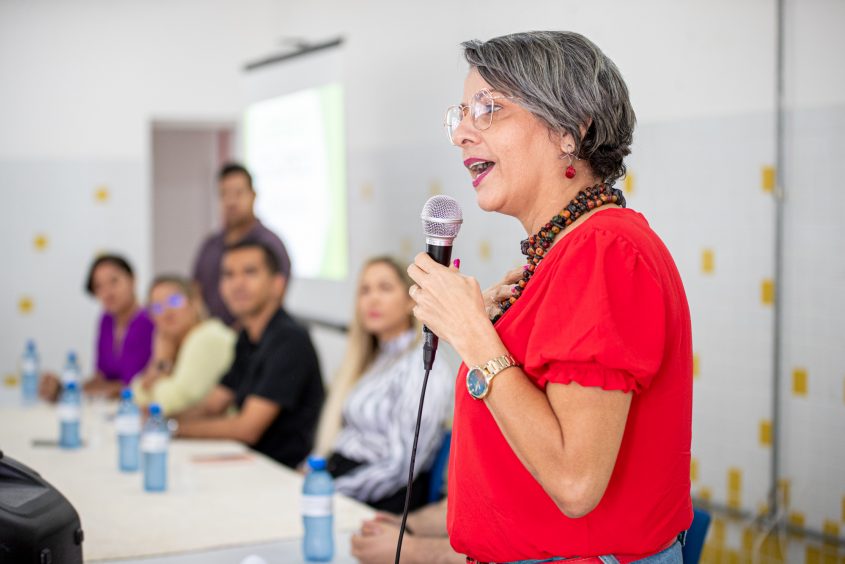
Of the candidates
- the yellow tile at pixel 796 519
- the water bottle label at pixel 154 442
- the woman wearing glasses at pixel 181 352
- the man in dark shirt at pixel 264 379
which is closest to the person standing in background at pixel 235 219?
the woman wearing glasses at pixel 181 352

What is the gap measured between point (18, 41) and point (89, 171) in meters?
0.93

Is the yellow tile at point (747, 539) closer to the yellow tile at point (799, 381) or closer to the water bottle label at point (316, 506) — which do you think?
the yellow tile at point (799, 381)

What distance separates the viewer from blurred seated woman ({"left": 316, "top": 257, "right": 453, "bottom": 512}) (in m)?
2.73

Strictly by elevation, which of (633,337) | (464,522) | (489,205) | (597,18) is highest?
(597,18)

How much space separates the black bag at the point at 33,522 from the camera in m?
1.41

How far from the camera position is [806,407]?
8.70 feet

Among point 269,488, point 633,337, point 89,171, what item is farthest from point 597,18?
point 89,171

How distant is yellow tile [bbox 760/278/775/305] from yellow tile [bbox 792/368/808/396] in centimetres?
21

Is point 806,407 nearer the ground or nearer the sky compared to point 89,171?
nearer the ground

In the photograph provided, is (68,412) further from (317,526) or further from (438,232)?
(438,232)

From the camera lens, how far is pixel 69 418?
3.07 metres

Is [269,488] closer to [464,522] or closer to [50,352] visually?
[464,522]

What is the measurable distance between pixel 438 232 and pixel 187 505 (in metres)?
1.43

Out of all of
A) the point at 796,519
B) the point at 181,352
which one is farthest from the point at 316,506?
the point at 181,352
